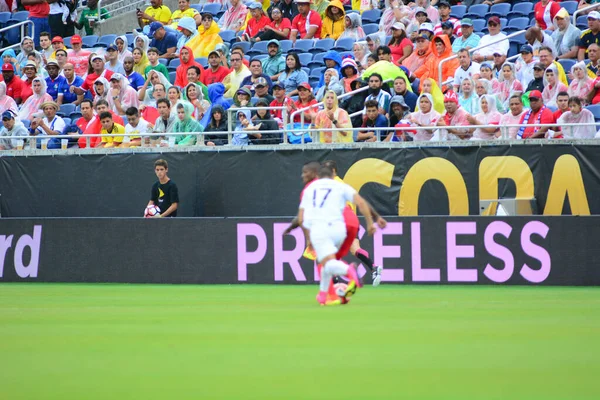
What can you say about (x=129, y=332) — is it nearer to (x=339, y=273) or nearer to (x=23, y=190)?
(x=339, y=273)

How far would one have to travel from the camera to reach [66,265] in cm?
1883

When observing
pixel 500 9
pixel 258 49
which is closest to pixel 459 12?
pixel 500 9

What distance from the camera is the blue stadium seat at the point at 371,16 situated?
2264 centimetres

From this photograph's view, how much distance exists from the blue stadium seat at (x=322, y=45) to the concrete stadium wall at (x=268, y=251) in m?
5.86

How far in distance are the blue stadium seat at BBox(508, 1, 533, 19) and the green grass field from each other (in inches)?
352

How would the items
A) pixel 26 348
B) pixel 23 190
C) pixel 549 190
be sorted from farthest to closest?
pixel 23 190 < pixel 549 190 < pixel 26 348

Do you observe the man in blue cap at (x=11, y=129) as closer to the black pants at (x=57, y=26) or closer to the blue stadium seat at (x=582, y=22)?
the black pants at (x=57, y=26)

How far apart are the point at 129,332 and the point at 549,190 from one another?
9627 millimetres

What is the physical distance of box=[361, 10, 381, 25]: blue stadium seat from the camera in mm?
22641

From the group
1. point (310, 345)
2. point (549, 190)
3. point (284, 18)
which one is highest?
point (284, 18)

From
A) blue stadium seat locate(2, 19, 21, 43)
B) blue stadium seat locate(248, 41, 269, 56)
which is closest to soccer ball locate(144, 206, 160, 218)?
blue stadium seat locate(248, 41, 269, 56)

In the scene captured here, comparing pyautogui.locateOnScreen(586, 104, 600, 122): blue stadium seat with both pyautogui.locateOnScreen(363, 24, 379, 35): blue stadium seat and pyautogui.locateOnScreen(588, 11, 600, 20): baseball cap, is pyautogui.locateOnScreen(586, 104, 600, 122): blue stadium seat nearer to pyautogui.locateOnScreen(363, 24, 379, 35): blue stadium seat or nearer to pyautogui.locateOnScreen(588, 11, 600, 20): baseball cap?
pyautogui.locateOnScreen(588, 11, 600, 20): baseball cap

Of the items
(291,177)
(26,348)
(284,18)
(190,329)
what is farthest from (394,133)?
(26,348)

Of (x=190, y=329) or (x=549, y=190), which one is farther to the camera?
(x=549, y=190)
